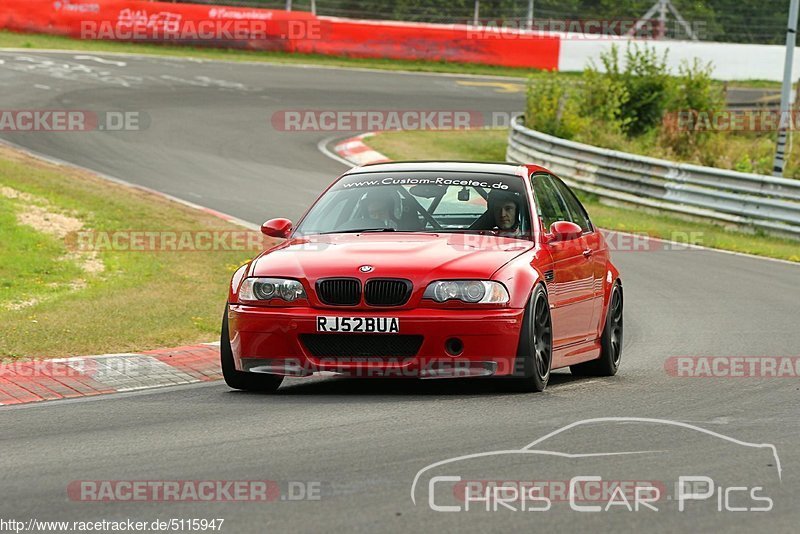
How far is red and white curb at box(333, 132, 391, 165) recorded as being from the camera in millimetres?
27062

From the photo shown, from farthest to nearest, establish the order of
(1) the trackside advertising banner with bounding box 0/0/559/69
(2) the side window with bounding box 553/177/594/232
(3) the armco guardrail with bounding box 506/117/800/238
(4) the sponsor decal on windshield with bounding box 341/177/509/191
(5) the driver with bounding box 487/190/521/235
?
(1) the trackside advertising banner with bounding box 0/0/559/69, (3) the armco guardrail with bounding box 506/117/800/238, (2) the side window with bounding box 553/177/594/232, (4) the sponsor decal on windshield with bounding box 341/177/509/191, (5) the driver with bounding box 487/190/521/235

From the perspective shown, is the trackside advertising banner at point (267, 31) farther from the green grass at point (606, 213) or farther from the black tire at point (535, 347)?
the black tire at point (535, 347)

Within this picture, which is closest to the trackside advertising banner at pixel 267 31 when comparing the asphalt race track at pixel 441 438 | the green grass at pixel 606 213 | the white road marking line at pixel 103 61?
the white road marking line at pixel 103 61

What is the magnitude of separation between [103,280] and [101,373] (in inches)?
177

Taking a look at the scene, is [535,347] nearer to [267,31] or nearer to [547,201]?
[547,201]

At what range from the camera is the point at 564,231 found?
895 centimetres

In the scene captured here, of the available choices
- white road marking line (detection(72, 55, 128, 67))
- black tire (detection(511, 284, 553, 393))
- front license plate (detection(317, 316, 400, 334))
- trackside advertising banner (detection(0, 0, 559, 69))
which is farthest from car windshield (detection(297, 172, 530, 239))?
trackside advertising banner (detection(0, 0, 559, 69))

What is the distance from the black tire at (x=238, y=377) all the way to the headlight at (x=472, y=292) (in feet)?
4.35

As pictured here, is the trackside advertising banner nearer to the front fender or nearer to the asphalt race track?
the asphalt race track

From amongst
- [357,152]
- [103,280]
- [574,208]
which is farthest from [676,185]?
[574,208]

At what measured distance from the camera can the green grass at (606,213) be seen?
817 inches

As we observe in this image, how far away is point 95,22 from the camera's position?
133 feet

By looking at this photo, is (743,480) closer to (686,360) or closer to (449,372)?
(449,372)

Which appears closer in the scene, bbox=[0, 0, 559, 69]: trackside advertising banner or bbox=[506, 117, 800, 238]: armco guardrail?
bbox=[506, 117, 800, 238]: armco guardrail
